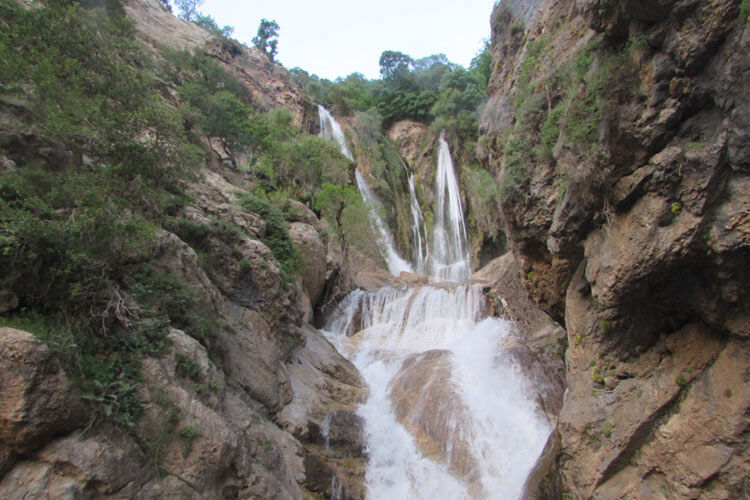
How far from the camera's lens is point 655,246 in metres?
6.42

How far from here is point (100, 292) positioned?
6301 mm

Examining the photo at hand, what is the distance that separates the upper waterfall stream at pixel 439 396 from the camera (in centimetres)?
964

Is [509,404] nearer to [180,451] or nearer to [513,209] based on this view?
[513,209]

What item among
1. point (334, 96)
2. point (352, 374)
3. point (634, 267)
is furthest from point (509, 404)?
point (334, 96)

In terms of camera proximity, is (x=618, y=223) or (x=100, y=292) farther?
(x=618, y=223)

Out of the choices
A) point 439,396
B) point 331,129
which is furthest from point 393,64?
point 439,396

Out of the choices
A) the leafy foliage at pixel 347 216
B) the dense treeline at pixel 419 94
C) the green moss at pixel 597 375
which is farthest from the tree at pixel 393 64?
the green moss at pixel 597 375

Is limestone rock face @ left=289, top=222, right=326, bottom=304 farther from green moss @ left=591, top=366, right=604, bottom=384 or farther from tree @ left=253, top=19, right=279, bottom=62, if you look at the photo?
tree @ left=253, top=19, right=279, bottom=62

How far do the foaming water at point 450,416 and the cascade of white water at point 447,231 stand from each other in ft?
43.8

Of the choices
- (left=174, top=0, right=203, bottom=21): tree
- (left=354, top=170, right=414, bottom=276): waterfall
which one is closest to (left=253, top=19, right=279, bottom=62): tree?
(left=174, top=0, right=203, bottom=21): tree

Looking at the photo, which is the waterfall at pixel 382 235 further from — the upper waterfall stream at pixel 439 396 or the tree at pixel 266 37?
the tree at pixel 266 37

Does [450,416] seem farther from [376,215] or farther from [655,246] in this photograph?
[376,215]

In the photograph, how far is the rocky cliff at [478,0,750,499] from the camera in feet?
18.2

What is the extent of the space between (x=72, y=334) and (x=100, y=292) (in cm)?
89
